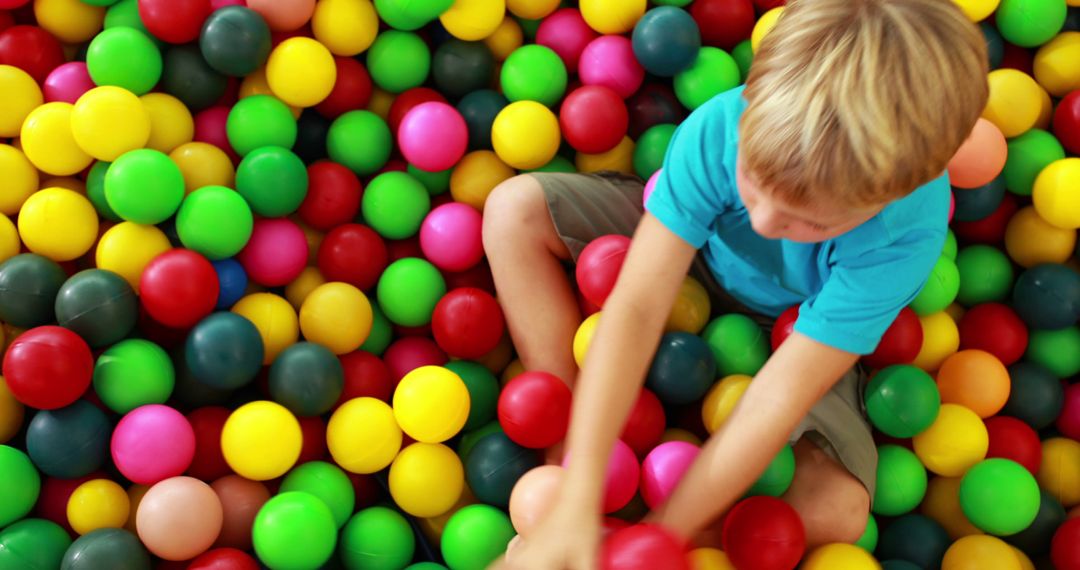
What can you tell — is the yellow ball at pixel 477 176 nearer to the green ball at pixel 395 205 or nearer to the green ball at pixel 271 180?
the green ball at pixel 395 205

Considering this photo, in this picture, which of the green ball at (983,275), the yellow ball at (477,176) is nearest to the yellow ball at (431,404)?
the yellow ball at (477,176)

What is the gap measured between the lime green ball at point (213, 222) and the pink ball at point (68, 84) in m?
0.24

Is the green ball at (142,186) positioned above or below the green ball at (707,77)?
above

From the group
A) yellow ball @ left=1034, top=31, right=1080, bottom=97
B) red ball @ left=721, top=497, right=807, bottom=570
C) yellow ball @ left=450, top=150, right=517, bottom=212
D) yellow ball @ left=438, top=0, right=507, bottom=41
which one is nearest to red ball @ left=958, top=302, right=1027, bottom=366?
yellow ball @ left=1034, top=31, right=1080, bottom=97

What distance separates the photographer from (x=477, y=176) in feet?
4.77

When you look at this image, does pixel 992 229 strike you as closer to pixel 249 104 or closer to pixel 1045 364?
pixel 1045 364

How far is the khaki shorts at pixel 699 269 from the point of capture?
47.8 inches

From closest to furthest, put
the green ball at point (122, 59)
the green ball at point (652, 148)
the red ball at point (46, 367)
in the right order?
the red ball at point (46, 367)
the green ball at point (122, 59)
the green ball at point (652, 148)

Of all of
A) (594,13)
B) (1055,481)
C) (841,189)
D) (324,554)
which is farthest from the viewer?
(594,13)

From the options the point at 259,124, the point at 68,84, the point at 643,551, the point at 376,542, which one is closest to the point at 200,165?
the point at 259,124

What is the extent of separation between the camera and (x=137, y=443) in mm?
1166

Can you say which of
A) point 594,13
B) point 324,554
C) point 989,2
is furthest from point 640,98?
point 324,554

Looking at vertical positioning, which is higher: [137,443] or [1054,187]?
[137,443]

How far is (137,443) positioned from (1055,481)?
1.14 m
